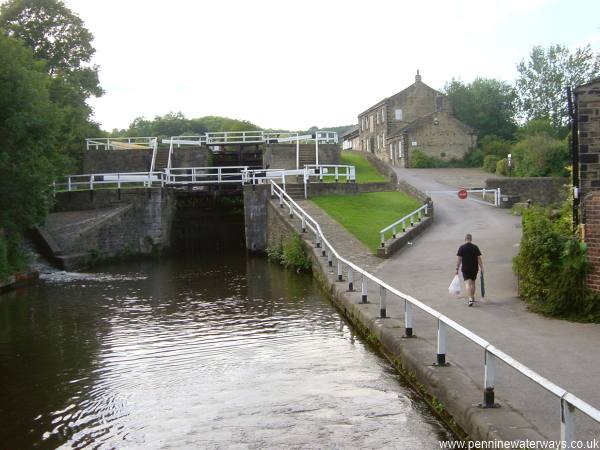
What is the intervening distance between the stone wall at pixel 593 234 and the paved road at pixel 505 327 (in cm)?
99

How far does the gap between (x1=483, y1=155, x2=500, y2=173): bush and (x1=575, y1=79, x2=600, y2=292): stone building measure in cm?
3845

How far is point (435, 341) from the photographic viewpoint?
9.63 metres

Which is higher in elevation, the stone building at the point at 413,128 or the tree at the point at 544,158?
the stone building at the point at 413,128

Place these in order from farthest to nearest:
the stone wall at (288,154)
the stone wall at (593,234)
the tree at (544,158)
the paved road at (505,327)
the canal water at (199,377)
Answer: the tree at (544,158), the stone wall at (288,154), the stone wall at (593,234), the canal water at (199,377), the paved road at (505,327)

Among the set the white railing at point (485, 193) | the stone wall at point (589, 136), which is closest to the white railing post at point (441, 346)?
the stone wall at point (589, 136)

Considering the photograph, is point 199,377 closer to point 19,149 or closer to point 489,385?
point 489,385

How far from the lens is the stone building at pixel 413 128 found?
5572cm

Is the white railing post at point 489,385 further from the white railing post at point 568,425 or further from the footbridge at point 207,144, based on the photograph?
the footbridge at point 207,144

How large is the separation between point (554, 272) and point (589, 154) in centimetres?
217

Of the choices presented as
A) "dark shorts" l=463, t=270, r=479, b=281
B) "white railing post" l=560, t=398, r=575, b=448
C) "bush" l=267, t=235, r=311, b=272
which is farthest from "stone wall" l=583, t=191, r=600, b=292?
"bush" l=267, t=235, r=311, b=272

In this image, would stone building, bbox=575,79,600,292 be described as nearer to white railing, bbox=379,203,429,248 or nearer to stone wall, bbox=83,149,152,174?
white railing, bbox=379,203,429,248

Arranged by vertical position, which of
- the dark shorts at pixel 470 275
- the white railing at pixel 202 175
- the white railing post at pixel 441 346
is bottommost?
the white railing post at pixel 441 346

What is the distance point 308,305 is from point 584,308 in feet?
20.2

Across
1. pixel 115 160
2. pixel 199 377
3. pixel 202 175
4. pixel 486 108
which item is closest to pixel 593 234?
pixel 199 377
